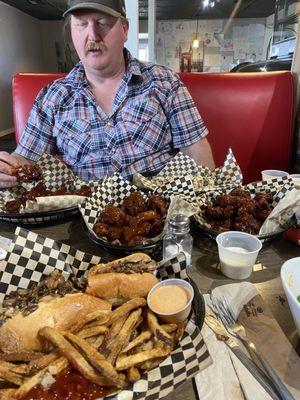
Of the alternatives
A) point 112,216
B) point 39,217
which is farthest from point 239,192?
point 39,217

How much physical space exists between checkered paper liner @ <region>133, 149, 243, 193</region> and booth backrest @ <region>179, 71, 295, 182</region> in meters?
0.94

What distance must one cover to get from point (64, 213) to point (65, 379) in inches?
32.5

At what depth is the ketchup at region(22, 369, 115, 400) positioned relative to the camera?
66cm

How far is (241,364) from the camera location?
74cm

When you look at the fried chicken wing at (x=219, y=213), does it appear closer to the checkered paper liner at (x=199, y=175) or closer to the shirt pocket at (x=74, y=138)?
the checkered paper liner at (x=199, y=175)

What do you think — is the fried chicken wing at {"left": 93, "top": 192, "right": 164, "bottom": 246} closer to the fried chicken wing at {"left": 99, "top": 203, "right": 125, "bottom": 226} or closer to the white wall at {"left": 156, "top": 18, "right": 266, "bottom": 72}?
the fried chicken wing at {"left": 99, "top": 203, "right": 125, "bottom": 226}

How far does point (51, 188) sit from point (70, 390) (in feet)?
3.96

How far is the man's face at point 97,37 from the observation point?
1.94 meters

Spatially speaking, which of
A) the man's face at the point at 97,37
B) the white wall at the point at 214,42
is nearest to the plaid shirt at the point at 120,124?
the man's face at the point at 97,37

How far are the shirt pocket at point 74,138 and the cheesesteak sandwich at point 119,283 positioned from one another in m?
1.35

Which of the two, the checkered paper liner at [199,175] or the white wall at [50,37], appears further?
the white wall at [50,37]

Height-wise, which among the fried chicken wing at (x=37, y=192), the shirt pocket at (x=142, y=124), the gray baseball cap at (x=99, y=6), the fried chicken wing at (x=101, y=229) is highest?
the gray baseball cap at (x=99, y=6)

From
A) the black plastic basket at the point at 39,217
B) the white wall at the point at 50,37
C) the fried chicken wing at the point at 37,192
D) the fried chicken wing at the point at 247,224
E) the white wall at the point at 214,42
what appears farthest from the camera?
the white wall at the point at 50,37

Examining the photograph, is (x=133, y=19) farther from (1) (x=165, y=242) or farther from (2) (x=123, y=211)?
(1) (x=165, y=242)
